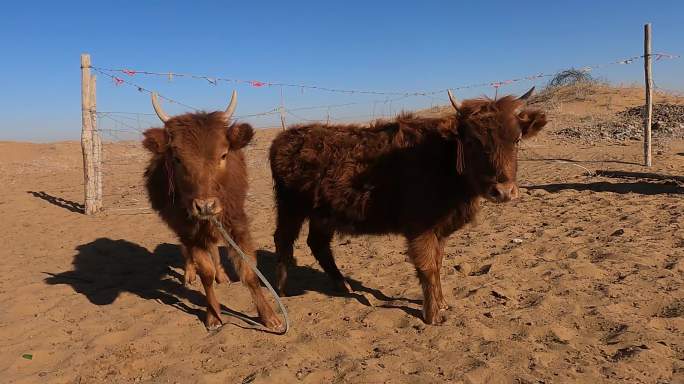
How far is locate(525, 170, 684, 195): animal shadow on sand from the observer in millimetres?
8969

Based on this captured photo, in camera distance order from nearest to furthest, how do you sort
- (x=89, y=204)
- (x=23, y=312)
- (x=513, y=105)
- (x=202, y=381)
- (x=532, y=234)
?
(x=202, y=381) → (x=513, y=105) → (x=23, y=312) → (x=532, y=234) → (x=89, y=204)

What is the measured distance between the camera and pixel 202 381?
12.0 ft

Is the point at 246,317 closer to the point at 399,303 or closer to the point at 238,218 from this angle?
the point at 238,218

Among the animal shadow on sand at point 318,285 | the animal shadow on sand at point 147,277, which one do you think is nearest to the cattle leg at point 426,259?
the animal shadow on sand at point 318,285

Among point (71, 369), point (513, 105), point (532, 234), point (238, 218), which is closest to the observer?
point (71, 369)

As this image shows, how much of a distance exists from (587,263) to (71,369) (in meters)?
5.25

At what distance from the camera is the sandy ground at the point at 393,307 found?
145 inches

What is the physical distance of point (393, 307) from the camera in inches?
197

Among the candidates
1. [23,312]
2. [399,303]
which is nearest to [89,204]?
[23,312]

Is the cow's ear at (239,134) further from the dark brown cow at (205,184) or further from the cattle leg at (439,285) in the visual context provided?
the cattle leg at (439,285)

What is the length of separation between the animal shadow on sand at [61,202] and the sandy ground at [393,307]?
181 centimetres

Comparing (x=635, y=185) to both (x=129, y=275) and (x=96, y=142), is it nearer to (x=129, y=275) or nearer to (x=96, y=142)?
(x=129, y=275)

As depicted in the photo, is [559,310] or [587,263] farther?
[587,263]

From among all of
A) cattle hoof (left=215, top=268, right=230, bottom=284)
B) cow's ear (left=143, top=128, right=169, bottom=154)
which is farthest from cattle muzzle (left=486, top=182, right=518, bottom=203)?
cattle hoof (left=215, top=268, right=230, bottom=284)
